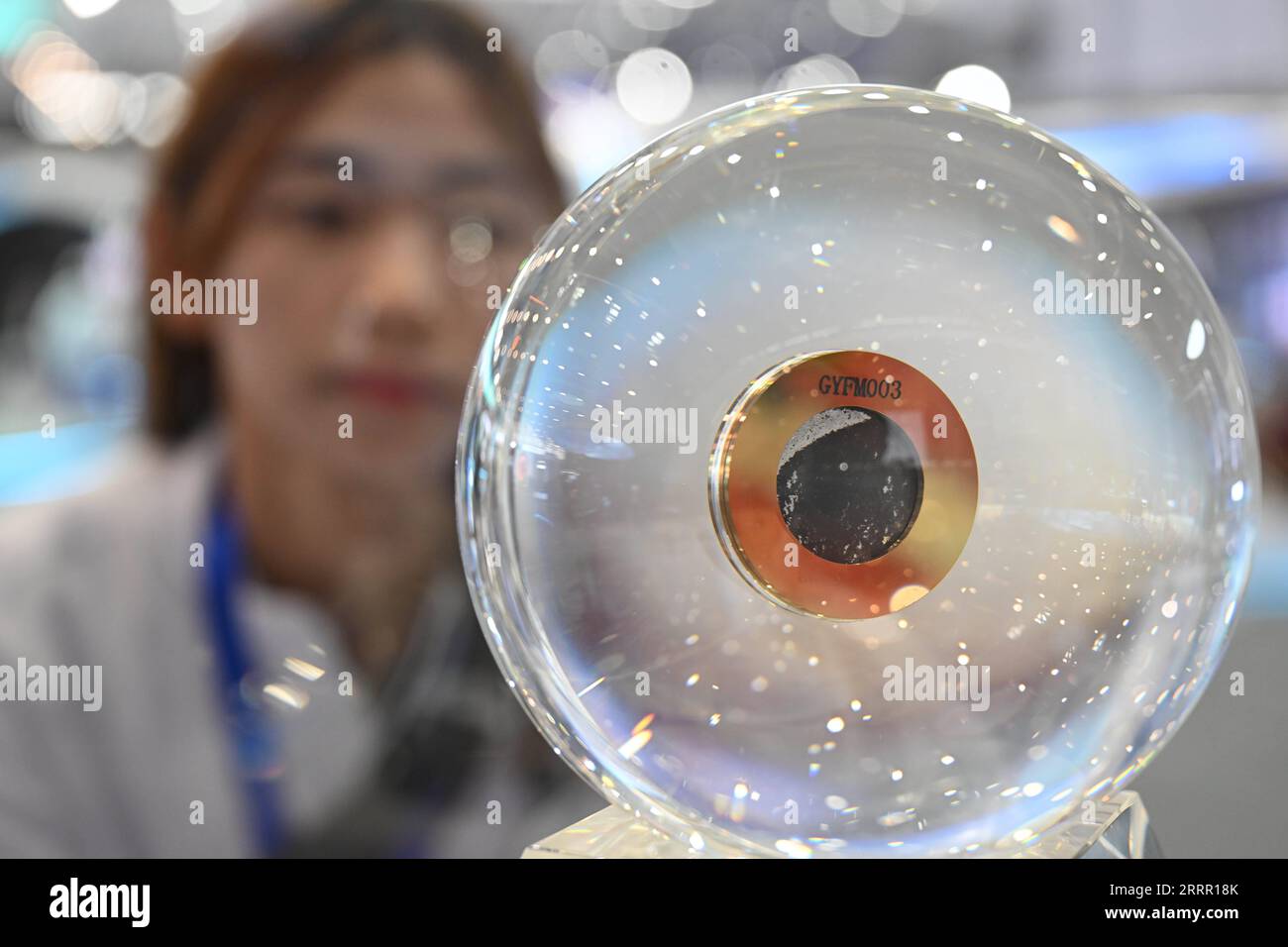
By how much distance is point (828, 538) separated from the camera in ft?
1.30

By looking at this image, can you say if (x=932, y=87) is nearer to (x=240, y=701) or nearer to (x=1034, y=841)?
(x=240, y=701)

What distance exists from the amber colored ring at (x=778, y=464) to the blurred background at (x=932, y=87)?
1.47 m

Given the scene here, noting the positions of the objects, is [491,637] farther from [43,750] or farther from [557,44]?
[557,44]

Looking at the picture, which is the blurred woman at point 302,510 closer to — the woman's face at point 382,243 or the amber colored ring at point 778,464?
the woman's face at point 382,243

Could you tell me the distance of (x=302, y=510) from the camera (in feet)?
3.99

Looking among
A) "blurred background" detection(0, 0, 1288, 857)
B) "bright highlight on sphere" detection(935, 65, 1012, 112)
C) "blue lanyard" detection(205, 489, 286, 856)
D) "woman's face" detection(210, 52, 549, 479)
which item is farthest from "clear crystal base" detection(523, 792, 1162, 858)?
"bright highlight on sphere" detection(935, 65, 1012, 112)

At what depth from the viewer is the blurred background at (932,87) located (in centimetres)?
195

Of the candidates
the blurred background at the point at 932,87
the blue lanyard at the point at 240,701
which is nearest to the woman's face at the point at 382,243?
the blue lanyard at the point at 240,701

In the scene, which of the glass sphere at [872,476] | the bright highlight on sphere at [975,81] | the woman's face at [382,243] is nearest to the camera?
the glass sphere at [872,476]

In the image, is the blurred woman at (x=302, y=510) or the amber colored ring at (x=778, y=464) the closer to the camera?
the amber colored ring at (x=778, y=464)

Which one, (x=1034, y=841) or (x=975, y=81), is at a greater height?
(x=975, y=81)

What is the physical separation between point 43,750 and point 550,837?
0.93 m

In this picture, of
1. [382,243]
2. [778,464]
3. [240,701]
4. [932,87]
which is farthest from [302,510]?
[932,87]

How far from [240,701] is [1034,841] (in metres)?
0.90
